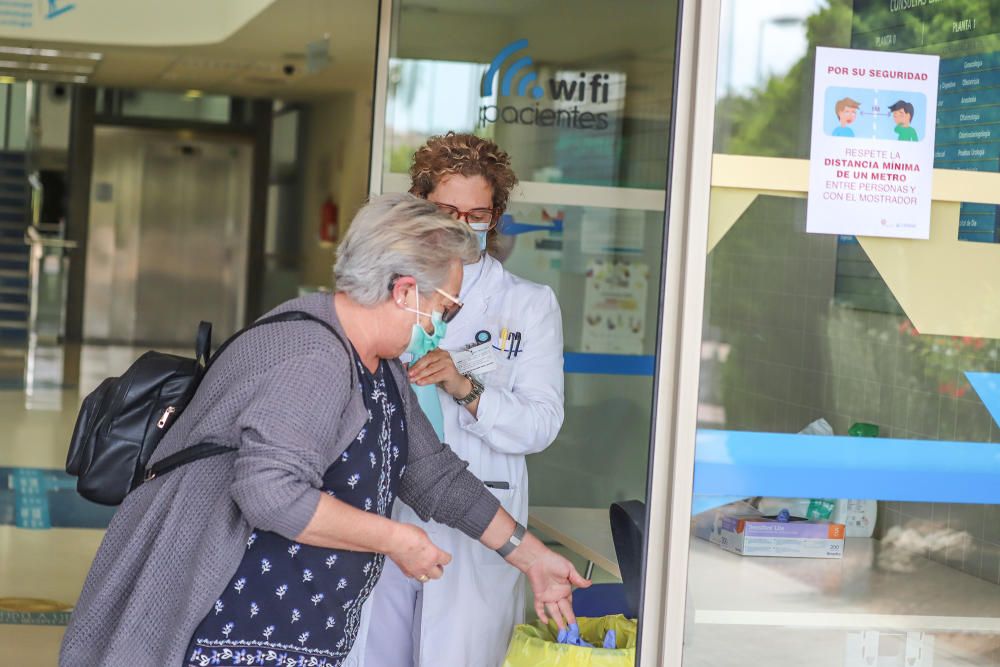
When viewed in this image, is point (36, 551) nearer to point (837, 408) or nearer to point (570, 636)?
point (570, 636)

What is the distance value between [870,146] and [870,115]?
6 cm

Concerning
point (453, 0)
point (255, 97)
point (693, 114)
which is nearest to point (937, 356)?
point (693, 114)

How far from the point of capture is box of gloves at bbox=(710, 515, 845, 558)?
241 cm

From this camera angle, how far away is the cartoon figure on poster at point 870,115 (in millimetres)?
2322

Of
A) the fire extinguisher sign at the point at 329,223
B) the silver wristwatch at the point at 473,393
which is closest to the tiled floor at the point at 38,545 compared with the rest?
the silver wristwatch at the point at 473,393

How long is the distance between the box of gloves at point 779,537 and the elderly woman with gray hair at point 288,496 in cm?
67

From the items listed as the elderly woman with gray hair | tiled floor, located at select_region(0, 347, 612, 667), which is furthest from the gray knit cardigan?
tiled floor, located at select_region(0, 347, 612, 667)

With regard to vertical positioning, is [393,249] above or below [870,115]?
below

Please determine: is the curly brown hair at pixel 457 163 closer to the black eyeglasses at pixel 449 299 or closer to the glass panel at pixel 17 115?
the black eyeglasses at pixel 449 299

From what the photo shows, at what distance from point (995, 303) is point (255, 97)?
14008 millimetres

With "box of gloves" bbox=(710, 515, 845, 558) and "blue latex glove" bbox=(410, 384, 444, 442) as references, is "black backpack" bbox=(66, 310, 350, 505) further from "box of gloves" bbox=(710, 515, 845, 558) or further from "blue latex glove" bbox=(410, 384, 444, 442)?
"box of gloves" bbox=(710, 515, 845, 558)

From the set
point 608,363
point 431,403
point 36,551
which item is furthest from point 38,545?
point 431,403

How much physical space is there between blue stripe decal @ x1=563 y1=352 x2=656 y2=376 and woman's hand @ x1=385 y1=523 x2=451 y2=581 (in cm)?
311

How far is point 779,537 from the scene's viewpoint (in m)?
2.52
